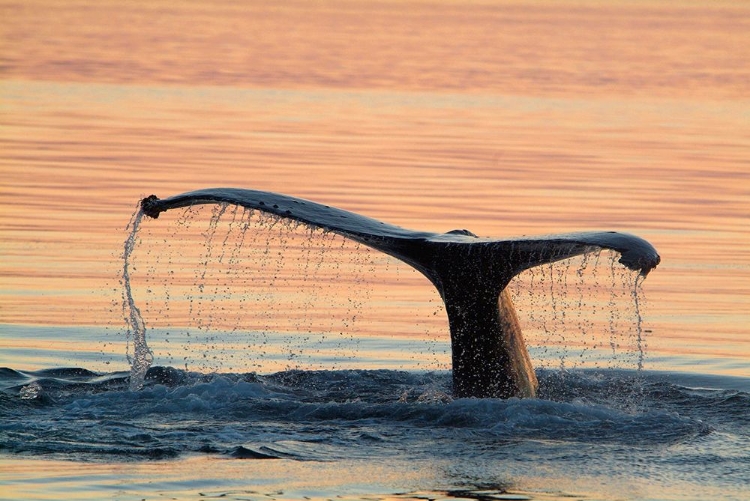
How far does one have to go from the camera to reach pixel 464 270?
27.0 feet

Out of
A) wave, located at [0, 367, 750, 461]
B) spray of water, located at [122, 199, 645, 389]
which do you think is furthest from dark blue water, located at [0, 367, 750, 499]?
spray of water, located at [122, 199, 645, 389]

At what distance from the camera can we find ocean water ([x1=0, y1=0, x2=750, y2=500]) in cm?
755

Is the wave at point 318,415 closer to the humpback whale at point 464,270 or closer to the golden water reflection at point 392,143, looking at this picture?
the humpback whale at point 464,270

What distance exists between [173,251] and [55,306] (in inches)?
86.8

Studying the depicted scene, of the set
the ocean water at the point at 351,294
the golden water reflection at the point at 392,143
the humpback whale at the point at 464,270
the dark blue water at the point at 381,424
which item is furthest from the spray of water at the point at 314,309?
the humpback whale at the point at 464,270

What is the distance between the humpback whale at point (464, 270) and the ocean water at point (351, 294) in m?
0.15

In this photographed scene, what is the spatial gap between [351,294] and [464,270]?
4.77 meters

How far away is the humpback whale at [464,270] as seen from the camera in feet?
26.5

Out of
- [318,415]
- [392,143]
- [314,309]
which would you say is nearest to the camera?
[318,415]

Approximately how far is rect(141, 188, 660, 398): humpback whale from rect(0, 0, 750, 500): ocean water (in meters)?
0.15

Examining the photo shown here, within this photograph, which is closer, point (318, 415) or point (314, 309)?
point (318, 415)

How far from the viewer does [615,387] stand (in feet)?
33.2

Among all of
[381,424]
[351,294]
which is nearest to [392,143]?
[351,294]

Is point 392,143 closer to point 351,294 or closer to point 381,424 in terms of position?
point 351,294
